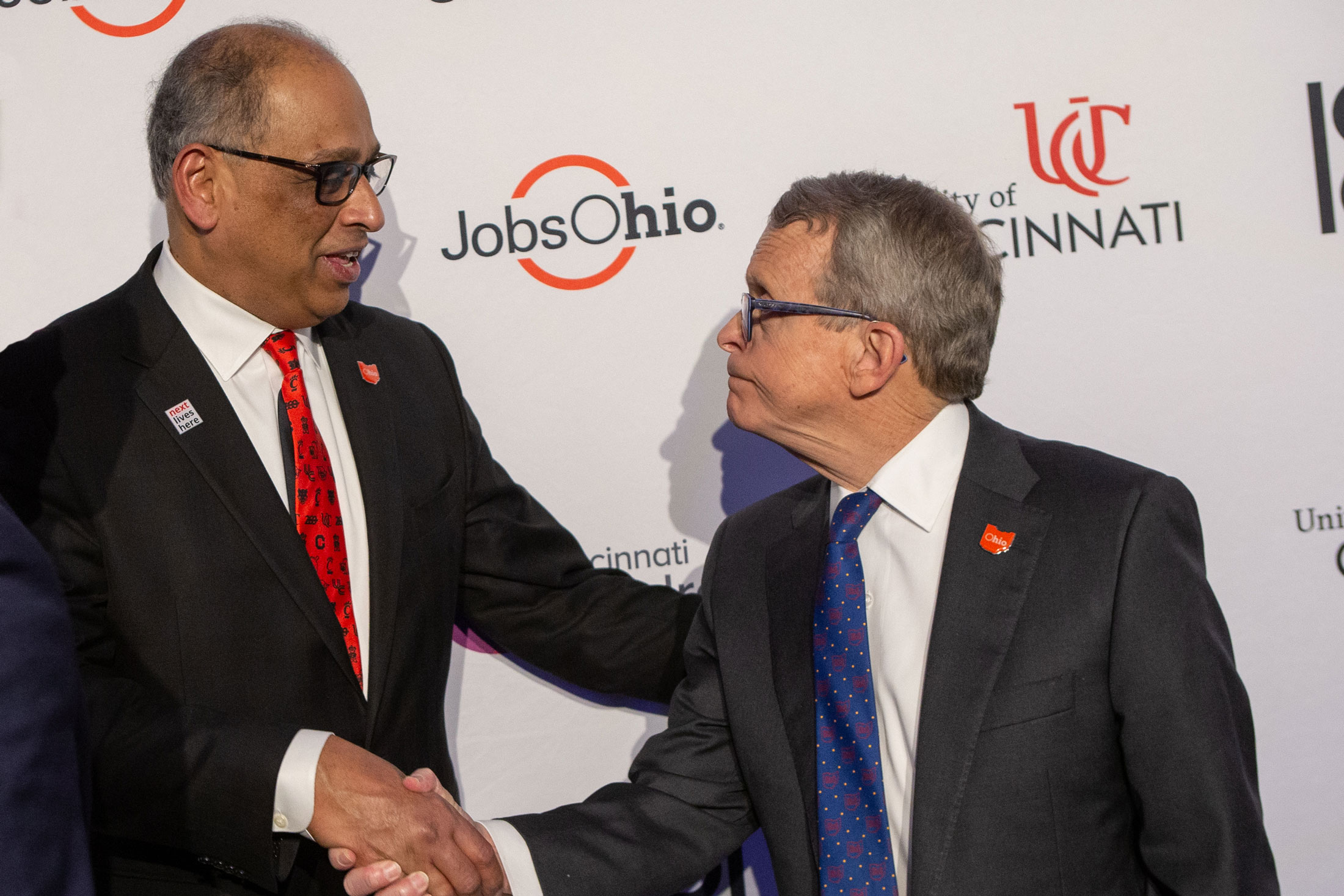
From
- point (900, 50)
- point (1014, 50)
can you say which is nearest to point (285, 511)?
point (900, 50)

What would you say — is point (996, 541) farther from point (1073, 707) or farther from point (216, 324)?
point (216, 324)

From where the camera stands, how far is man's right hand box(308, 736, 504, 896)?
2.12 metres

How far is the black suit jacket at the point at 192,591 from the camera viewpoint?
6.91 ft

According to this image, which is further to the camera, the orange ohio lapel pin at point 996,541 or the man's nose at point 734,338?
the man's nose at point 734,338

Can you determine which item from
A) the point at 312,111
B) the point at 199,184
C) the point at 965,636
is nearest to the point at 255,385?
the point at 199,184

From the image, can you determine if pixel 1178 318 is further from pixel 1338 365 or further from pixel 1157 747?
pixel 1157 747

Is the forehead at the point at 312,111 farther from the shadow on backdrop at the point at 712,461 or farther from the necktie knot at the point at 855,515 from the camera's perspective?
the necktie knot at the point at 855,515

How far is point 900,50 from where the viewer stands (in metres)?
2.85

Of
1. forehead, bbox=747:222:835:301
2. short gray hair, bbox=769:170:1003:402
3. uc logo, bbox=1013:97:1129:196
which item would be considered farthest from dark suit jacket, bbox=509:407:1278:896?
uc logo, bbox=1013:97:1129:196

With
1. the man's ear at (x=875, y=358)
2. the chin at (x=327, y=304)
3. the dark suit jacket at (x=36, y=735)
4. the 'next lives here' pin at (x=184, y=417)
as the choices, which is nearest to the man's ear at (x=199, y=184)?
the chin at (x=327, y=304)

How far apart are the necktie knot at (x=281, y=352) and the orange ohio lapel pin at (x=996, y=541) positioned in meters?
1.36

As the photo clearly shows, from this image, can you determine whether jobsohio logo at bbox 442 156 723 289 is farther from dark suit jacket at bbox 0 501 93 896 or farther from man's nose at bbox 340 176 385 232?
dark suit jacket at bbox 0 501 93 896

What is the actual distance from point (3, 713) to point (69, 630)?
0.45 feet

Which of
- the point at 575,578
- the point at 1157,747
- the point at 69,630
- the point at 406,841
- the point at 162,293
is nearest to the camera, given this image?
the point at 69,630
